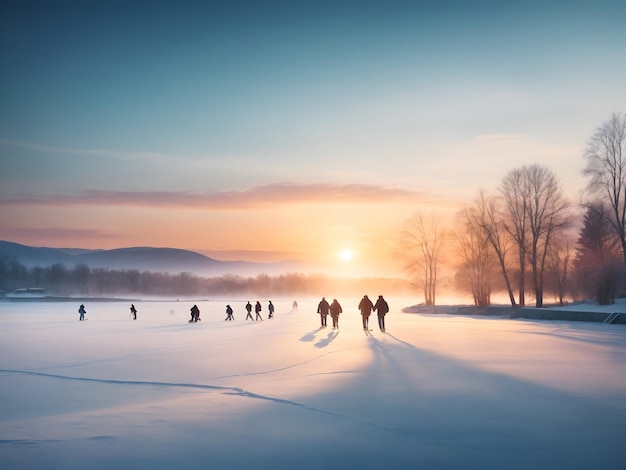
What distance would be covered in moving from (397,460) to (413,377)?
6528mm

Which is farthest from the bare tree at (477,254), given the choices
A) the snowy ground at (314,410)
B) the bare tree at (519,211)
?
the snowy ground at (314,410)

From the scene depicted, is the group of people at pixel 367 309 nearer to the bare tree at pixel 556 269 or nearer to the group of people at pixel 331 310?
the group of people at pixel 331 310

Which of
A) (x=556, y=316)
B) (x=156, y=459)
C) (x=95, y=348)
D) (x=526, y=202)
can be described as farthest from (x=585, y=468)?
(x=526, y=202)

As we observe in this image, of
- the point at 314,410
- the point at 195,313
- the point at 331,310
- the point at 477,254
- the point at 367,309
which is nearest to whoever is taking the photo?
the point at 314,410

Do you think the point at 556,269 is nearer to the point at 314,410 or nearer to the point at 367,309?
the point at 367,309

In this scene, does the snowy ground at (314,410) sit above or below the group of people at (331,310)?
below

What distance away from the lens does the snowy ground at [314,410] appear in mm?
7035

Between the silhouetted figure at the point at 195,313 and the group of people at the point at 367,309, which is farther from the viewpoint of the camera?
the silhouetted figure at the point at 195,313


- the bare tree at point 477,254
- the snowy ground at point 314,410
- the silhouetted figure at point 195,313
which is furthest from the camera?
the bare tree at point 477,254

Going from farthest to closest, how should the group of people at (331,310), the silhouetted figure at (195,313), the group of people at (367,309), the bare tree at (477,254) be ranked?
1. the bare tree at (477,254)
2. the silhouetted figure at (195,313)
3. the group of people at (331,310)
4. the group of people at (367,309)

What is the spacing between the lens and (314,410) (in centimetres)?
963

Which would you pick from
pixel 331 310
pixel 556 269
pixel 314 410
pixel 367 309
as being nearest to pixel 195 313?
pixel 331 310

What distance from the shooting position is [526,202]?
5188 centimetres

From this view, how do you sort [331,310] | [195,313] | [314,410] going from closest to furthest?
[314,410] → [331,310] → [195,313]
